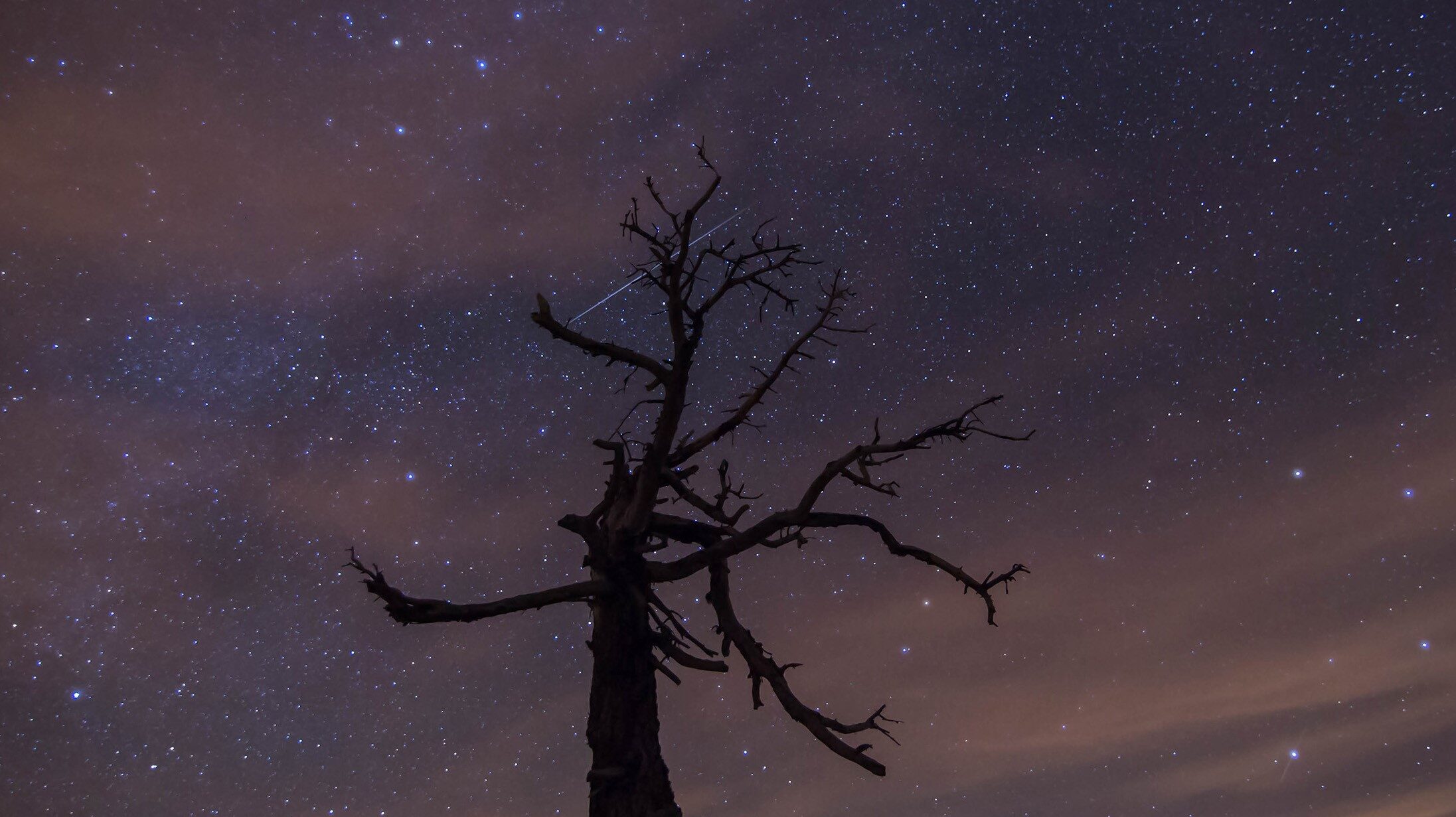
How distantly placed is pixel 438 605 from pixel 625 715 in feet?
6.09

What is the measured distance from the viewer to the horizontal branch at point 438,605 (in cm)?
755

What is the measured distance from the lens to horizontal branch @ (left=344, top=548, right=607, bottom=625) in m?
7.55

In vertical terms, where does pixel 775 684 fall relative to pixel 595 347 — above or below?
below

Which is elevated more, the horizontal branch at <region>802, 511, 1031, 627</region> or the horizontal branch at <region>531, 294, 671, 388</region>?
the horizontal branch at <region>531, 294, 671, 388</region>

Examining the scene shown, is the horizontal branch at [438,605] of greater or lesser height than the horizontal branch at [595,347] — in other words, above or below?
below

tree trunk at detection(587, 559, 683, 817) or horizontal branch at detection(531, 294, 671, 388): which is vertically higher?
horizontal branch at detection(531, 294, 671, 388)

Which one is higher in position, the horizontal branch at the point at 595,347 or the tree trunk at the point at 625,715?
the horizontal branch at the point at 595,347

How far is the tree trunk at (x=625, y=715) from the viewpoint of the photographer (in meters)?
8.27

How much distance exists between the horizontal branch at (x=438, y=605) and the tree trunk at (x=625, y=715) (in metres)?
0.66

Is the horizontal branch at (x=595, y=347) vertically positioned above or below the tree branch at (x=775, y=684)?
above

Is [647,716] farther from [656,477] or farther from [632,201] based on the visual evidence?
[632,201]

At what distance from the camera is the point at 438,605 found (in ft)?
25.7

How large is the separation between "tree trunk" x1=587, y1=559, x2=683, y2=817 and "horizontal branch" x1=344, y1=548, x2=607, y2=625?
0.66 meters

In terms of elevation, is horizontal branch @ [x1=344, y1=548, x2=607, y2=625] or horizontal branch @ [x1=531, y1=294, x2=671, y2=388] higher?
horizontal branch @ [x1=531, y1=294, x2=671, y2=388]
